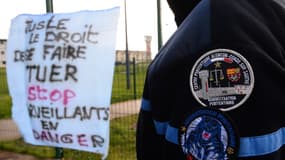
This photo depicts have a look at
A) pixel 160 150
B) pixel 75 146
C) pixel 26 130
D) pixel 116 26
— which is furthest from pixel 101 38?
pixel 160 150

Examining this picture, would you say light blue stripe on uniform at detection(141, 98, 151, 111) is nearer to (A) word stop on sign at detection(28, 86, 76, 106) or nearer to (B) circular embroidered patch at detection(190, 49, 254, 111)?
(B) circular embroidered patch at detection(190, 49, 254, 111)

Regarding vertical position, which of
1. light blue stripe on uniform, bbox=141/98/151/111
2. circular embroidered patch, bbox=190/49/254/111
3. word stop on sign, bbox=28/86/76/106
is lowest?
word stop on sign, bbox=28/86/76/106

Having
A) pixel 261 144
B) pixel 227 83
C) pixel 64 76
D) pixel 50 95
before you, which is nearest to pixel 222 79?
pixel 227 83

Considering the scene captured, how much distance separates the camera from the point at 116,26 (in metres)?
3.28

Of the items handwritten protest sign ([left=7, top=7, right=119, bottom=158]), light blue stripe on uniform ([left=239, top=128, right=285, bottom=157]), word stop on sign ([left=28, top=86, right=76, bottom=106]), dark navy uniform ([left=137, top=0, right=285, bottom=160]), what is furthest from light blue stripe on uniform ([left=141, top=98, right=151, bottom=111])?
word stop on sign ([left=28, top=86, right=76, bottom=106])

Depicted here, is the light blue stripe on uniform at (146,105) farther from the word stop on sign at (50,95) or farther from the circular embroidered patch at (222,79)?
the word stop on sign at (50,95)

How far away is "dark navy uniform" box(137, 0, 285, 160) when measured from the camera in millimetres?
677

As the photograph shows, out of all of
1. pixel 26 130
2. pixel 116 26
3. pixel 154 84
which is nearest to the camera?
pixel 154 84

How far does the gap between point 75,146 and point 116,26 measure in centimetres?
103

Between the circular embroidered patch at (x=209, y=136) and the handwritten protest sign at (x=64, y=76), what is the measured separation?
8.21ft

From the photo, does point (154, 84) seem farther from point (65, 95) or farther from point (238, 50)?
point (65, 95)

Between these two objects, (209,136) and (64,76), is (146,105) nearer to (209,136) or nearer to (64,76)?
(209,136)

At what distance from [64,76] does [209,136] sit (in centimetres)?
292

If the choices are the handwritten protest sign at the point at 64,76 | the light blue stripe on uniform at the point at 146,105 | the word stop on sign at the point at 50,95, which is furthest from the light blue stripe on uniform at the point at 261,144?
the word stop on sign at the point at 50,95
